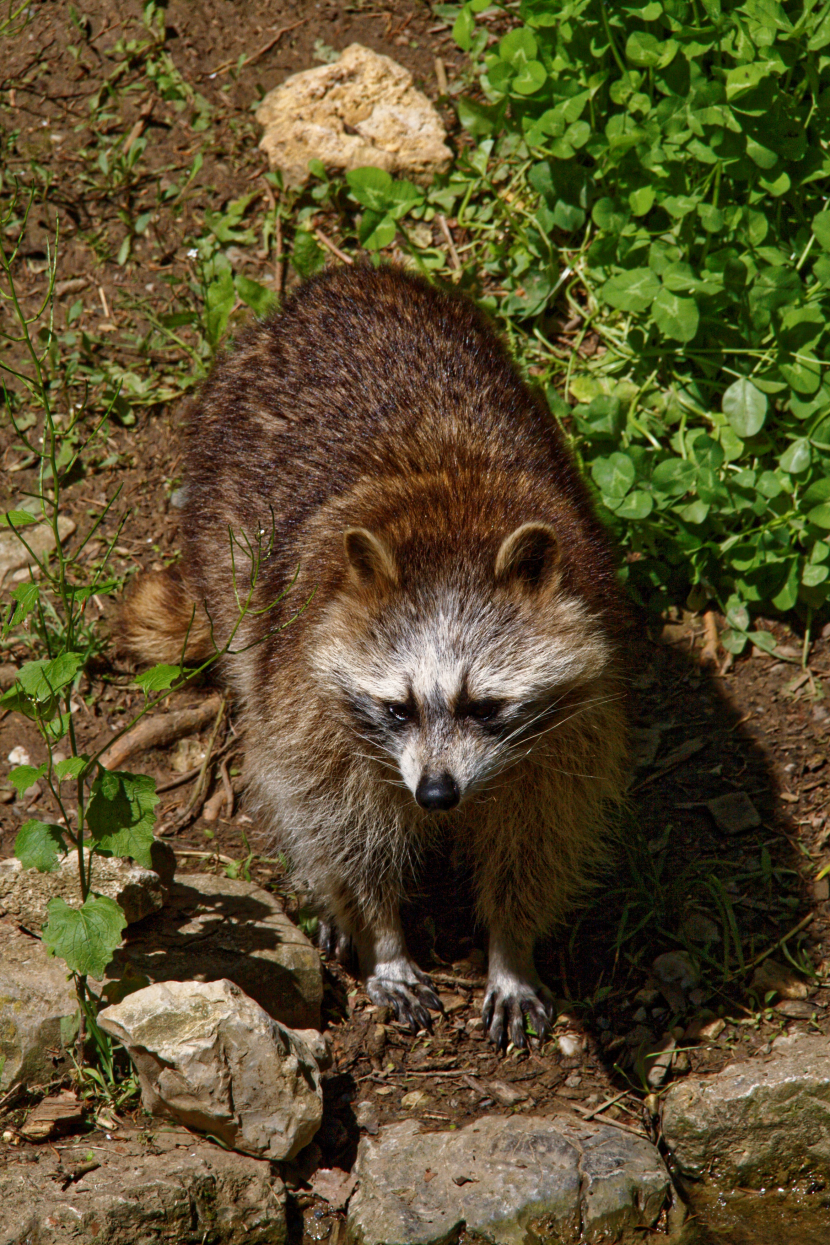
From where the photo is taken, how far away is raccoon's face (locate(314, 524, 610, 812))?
2.72 m

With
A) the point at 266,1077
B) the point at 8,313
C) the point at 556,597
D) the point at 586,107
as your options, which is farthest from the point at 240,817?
the point at 586,107

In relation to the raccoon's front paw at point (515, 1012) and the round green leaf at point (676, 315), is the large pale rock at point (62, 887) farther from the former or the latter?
the round green leaf at point (676, 315)

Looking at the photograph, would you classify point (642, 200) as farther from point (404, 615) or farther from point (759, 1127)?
point (759, 1127)

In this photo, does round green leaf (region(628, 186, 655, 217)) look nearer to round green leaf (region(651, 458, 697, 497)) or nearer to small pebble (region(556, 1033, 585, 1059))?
round green leaf (region(651, 458, 697, 497))

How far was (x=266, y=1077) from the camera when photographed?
2.68 meters

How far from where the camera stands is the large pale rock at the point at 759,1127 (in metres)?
2.92

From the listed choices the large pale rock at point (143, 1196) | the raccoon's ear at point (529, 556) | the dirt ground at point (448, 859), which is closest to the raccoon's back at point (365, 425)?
the raccoon's ear at point (529, 556)

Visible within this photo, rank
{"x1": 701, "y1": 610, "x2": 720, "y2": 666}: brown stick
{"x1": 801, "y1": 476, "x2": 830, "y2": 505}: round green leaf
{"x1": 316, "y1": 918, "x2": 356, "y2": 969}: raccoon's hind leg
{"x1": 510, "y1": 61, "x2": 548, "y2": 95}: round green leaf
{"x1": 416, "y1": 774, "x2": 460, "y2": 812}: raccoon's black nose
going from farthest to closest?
{"x1": 510, "y1": 61, "x2": 548, "y2": 95}: round green leaf → {"x1": 701, "y1": 610, "x2": 720, "y2": 666}: brown stick → {"x1": 801, "y1": 476, "x2": 830, "y2": 505}: round green leaf → {"x1": 316, "y1": 918, "x2": 356, "y2": 969}: raccoon's hind leg → {"x1": 416, "y1": 774, "x2": 460, "y2": 812}: raccoon's black nose

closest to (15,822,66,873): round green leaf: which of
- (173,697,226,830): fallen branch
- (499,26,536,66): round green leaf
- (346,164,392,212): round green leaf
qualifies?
(173,697,226,830): fallen branch

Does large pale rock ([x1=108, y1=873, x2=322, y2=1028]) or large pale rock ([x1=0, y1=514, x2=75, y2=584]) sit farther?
large pale rock ([x1=0, y1=514, x2=75, y2=584])

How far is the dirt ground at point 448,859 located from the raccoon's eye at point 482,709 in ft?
3.66

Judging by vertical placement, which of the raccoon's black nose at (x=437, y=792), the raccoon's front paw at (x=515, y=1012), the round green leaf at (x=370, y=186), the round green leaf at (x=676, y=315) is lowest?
the raccoon's front paw at (x=515, y=1012)

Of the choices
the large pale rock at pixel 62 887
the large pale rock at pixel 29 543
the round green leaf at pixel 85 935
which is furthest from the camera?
the large pale rock at pixel 29 543

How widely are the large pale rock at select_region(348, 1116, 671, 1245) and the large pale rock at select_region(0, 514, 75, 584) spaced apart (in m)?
2.46
